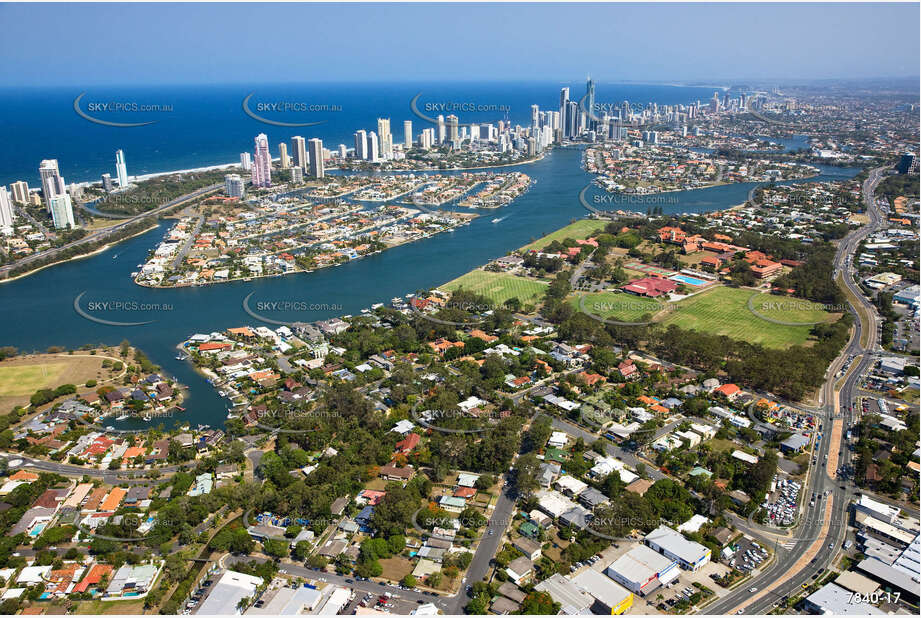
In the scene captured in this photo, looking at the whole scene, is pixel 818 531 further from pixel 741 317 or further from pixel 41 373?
pixel 41 373

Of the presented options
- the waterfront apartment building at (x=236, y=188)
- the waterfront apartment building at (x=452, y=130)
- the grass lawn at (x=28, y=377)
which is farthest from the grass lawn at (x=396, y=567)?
the waterfront apartment building at (x=452, y=130)

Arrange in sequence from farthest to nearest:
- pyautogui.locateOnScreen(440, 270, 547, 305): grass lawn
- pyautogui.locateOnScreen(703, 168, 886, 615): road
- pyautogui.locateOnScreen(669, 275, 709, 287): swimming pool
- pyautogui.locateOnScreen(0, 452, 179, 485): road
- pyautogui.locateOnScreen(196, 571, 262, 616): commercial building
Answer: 1. pyautogui.locateOnScreen(669, 275, 709, 287): swimming pool
2. pyautogui.locateOnScreen(440, 270, 547, 305): grass lawn
3. pyautogui.locateOnScreen(0, 452, 179, 485): road
4. pyautogui.locateOnScreen(703, 168, 886, 615): road
5. pyautogui.locateOnScreen(196, 571, 262, 616): commercial building

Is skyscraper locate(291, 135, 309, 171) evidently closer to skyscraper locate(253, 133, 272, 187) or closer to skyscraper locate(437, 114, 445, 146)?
skyscraper locate(253, 133, 272, 187)

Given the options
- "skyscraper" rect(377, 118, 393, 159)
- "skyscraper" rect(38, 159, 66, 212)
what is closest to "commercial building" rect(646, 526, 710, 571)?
"skyscraper" rect(38, 159, 66, 212)

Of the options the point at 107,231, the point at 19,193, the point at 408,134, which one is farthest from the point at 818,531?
the point at 408,134

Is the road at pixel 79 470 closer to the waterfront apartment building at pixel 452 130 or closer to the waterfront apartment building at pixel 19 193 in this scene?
the waterfront apartment building at pixel 19 193

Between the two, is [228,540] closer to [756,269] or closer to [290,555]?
[290,555]
